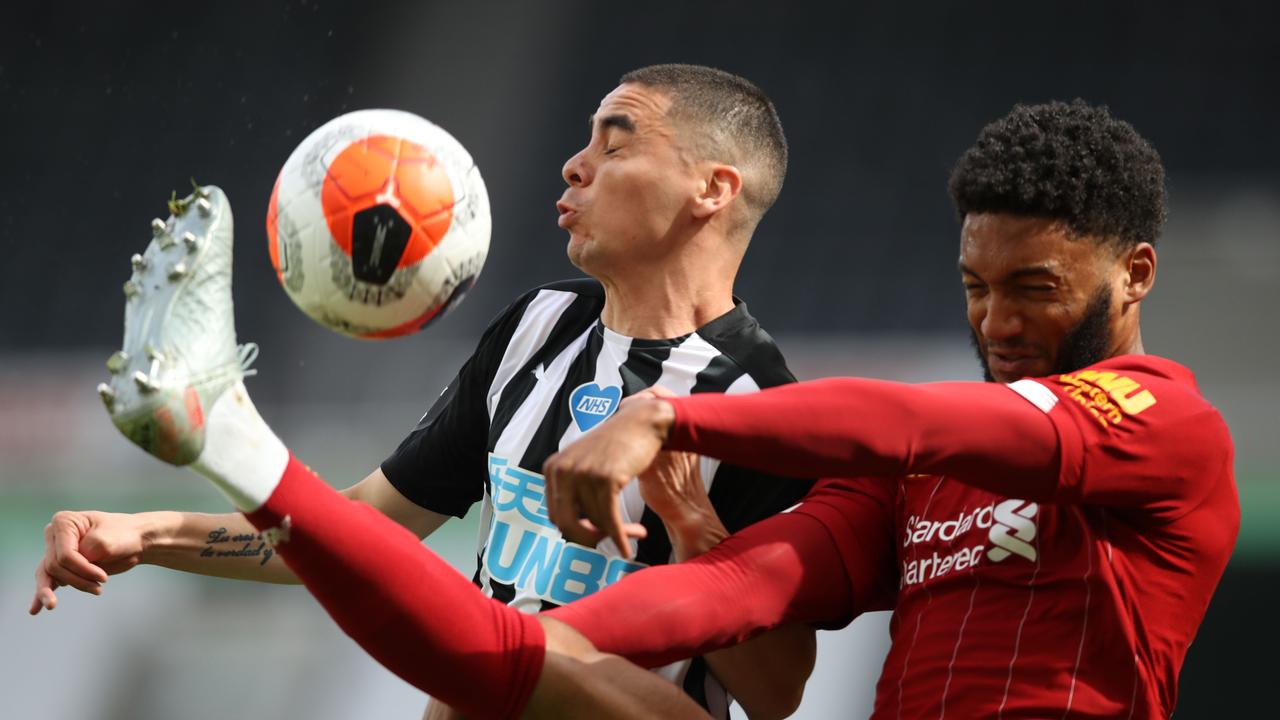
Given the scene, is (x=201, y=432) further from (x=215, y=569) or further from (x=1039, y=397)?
(x=1039, y=397)

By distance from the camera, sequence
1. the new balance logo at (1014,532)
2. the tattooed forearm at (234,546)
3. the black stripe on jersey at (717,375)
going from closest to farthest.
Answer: the new balance logo at (1014,532)
the black stripe on jersey at (717,375)
the tattooed forearm at (234,546)

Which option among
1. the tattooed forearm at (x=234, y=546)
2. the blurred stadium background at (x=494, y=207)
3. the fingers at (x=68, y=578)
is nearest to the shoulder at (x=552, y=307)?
the tattooed forearm at (x=234, y=546)

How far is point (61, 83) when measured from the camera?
24.1 ft

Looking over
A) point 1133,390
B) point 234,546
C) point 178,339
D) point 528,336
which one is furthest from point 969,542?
point 234,546

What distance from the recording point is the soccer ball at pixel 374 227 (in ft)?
8.12

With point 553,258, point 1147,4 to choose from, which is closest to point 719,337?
point 553,258

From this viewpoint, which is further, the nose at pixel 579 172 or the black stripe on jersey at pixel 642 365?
the nose at pixel 579 172

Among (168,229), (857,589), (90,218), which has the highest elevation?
(90,218)

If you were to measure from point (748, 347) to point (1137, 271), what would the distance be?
2.67 ft

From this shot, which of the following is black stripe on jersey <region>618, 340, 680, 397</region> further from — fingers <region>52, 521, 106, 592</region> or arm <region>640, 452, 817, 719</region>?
fingers <region>52, 521, 106, 592</region>

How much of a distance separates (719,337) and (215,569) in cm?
122

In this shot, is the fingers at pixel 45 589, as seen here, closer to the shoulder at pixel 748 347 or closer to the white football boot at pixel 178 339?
the white football boot at pixel 178 339

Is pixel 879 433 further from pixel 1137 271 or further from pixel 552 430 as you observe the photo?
pixel 552 430

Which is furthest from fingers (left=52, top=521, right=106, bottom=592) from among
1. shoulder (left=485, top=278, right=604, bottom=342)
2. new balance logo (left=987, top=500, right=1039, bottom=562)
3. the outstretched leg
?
new balance logo (left=987, top=500, right=1039, bottom=562)
